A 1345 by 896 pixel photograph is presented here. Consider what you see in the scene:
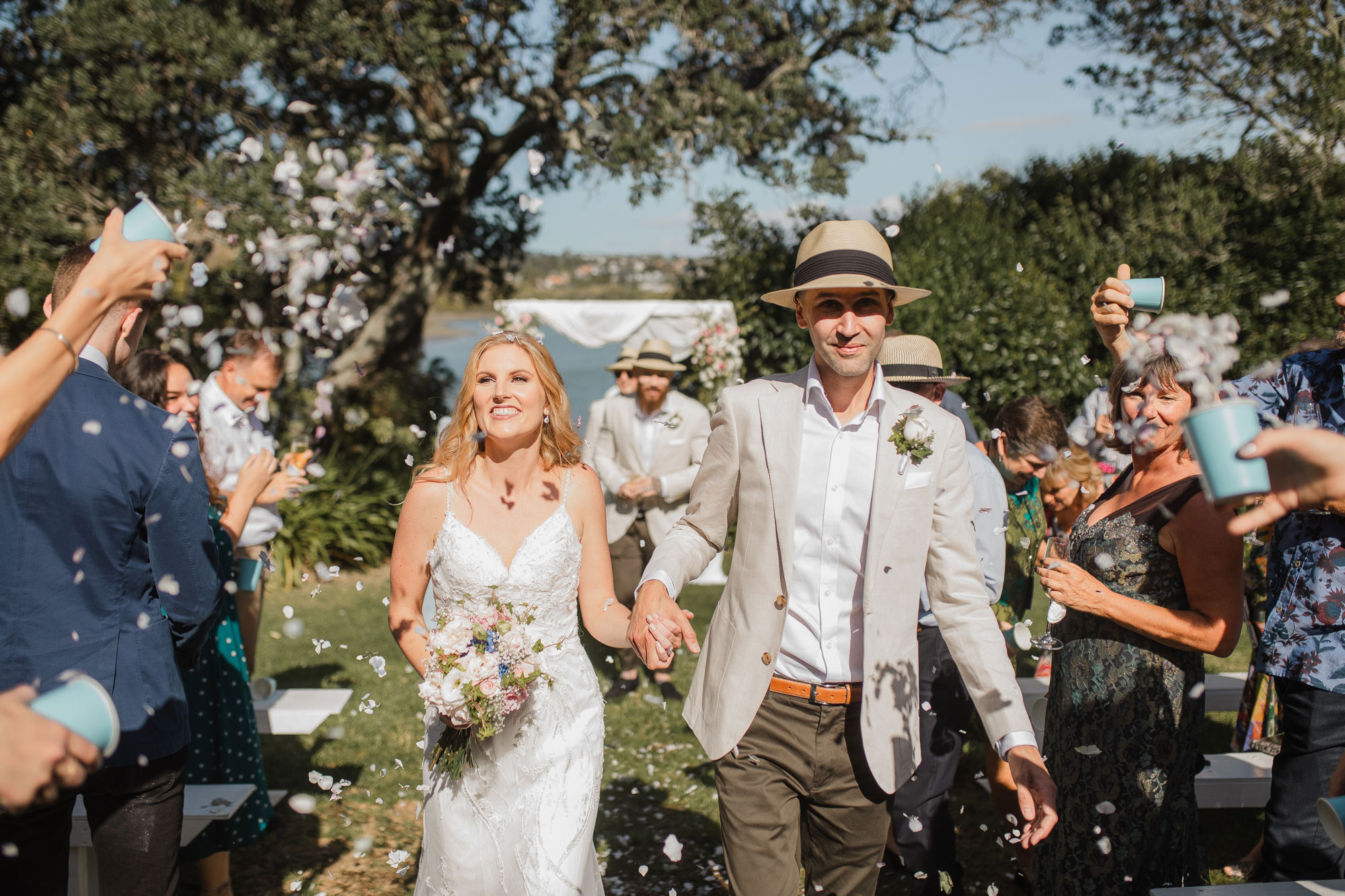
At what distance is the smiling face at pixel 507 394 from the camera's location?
3131mm

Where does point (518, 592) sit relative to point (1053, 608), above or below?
below

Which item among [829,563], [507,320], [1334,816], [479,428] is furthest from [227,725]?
[507,320]

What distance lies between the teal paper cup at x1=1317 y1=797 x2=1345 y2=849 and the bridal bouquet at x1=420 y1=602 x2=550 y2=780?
1.94m

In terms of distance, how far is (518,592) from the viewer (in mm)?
3057

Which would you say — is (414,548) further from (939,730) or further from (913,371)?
(913,371)

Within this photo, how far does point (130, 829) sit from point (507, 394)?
168 centimetres

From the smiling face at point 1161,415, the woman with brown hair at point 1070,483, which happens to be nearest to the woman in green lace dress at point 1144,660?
the smiling face at point 1161,415

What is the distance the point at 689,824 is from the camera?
187 inches

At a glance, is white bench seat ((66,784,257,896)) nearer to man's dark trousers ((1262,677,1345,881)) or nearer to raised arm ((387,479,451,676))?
raised arm ((387,479,451,676))

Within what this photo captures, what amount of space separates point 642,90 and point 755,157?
161 cm

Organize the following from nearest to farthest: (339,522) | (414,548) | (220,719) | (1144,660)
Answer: (1144,660) → (414,548) → (220,719) → (339,522)

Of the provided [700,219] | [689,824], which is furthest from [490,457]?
[700,219]

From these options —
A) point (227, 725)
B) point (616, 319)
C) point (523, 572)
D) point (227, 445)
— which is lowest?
point (227, 725)

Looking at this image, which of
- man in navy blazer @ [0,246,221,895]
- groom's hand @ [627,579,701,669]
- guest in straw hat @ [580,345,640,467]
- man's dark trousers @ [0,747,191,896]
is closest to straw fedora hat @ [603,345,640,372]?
guest in straw hat @ [580,345,640,467]
